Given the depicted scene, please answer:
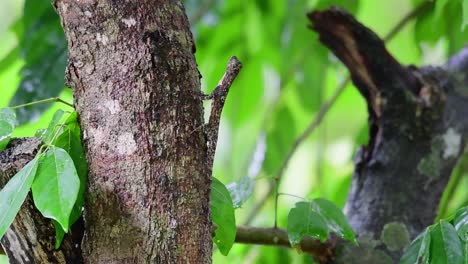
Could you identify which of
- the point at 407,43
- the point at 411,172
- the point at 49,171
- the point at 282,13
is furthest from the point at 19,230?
the point at 407,43

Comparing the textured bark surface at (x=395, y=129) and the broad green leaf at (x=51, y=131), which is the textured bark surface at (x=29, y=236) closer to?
the broad green leaf at (x=51, y=131)

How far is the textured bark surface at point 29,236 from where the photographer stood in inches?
18.7

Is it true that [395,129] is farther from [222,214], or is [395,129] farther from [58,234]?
[58,234]

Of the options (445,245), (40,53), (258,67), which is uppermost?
(258,67)

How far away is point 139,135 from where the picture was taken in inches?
19.3

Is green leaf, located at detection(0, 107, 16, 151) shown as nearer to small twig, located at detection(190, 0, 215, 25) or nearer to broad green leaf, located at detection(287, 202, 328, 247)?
broad green leaf, located at detection(287, 202, 328, 247)

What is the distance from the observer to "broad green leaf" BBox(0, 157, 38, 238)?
0.42m

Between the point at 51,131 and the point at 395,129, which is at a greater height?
the point at 395,129

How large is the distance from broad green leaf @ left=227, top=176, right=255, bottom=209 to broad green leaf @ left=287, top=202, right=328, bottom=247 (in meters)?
0.06

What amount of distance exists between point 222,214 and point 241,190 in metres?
0.11

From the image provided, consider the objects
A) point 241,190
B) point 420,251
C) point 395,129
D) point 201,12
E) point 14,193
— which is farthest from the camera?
point 201,12

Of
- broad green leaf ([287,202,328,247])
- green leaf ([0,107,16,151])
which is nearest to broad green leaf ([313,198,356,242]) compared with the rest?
broad green leaf ([287,202,328,247])

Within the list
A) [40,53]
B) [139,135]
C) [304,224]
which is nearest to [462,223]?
[304,224]

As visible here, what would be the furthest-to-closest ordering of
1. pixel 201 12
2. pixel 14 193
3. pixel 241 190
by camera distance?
1. pixel 201 12
2. pixel 241 190
3. pixel 14 193
